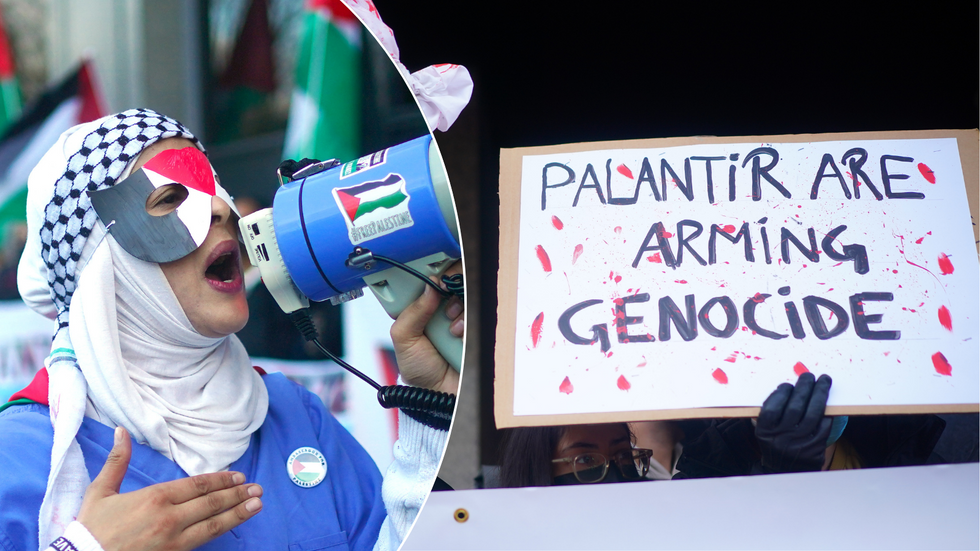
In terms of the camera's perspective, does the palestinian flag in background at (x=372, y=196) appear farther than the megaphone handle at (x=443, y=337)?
No

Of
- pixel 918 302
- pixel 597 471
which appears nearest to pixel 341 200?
pixel 597 471

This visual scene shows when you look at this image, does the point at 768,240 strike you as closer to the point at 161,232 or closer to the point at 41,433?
the point at 161,232

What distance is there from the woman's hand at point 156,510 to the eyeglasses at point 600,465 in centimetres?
74

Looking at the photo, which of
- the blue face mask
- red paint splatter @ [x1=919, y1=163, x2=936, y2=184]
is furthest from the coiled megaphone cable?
red paint splatter @ [x1=919, y1=163, x2=936, y2=184]

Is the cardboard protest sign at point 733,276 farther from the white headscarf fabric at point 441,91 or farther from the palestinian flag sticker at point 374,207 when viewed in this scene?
the palestinian flag sticker at point 374,207

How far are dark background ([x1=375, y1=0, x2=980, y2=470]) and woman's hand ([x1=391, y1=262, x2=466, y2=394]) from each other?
1.61ft

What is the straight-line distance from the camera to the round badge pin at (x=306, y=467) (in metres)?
1.14

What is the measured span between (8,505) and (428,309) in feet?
2.12

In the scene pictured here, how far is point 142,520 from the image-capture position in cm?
99

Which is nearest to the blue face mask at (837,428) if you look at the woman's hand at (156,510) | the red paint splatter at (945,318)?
the red paint splatter at (945,318)

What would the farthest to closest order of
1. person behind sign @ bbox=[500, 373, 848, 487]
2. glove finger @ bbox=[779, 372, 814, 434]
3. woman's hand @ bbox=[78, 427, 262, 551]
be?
person behind sign @ bbox=[500, 373, 848, 487], glove finger @ bbox=[779, 372, 814, 434], woman's hand @ bbox=[78, 427, 262, 551]

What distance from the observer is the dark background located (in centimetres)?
171

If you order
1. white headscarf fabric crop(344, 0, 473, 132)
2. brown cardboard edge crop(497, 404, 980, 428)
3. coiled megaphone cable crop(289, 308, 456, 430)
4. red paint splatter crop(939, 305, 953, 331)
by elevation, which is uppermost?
white headscarf fabric crop(344, 0, 473, 132)

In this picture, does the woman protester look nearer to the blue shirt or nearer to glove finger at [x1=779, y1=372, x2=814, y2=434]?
the blue shirt
